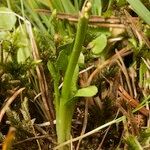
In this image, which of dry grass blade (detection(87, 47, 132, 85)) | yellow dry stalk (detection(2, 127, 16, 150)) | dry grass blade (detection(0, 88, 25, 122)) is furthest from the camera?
dry grass blade (detection(87, 47, 132, 85))

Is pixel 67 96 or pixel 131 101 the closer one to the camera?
pixel 67 96

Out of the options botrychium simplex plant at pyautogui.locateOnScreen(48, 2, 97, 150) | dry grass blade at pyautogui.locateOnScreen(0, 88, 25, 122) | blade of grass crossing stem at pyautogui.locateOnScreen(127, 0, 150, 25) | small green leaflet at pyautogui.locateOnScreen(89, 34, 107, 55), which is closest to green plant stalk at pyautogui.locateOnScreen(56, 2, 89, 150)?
botrychium simplex plant at pyautogui.locateOnScreen(48, 2, 97, 150)

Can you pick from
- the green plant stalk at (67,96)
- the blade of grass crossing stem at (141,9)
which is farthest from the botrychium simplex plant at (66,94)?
the blade of grass crossing stem at (141,9)

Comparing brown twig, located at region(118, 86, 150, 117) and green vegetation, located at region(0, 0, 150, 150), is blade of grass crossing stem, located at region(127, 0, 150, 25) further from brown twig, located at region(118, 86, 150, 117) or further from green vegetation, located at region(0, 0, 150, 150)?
brown twig, located at region(118, 86, 150, 117)

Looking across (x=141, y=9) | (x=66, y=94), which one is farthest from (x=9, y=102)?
(x=141, y=9)

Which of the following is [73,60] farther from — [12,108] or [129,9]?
[129,9]

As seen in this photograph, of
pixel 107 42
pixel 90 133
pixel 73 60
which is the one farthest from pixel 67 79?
pixel 107 42

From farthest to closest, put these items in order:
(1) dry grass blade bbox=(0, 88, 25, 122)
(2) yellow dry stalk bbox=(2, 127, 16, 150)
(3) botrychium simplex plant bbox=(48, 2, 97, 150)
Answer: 1. (1) dry grass blade bbox=(0, 88, 25, 122)
2. (3) botrychium simplex plant bbox=(48, 2, 97, 150)
3. (2) yellow dry stalk bbox=(2, 127, 16, 150)

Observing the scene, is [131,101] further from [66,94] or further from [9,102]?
[9,102]
